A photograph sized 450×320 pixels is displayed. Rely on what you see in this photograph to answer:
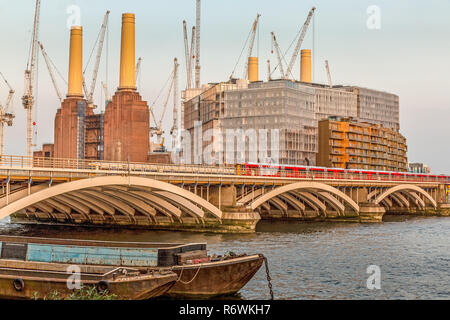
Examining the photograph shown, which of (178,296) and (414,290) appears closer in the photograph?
(178,296)

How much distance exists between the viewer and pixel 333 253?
178 ft

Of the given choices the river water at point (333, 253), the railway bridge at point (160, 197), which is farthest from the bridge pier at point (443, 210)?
the river water at point (333, 253)

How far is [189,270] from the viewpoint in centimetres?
3014

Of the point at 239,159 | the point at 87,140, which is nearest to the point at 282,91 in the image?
the point at 239,159

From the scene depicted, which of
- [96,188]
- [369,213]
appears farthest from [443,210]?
[96,188]

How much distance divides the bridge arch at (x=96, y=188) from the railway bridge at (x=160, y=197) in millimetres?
79

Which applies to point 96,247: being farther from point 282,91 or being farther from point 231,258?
point 282,91

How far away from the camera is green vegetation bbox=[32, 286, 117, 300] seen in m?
Result: 26.3

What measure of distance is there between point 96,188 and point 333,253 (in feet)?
77.2

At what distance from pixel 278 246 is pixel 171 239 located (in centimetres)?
1116

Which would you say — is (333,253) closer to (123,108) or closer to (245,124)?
(123,108)

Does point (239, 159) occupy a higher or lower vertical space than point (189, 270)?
higher

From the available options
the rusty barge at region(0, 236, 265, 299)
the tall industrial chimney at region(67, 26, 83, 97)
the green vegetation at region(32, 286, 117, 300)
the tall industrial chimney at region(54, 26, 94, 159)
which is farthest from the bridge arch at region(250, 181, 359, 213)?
the tall industrial chimney at region(54, 26, 94, 159)

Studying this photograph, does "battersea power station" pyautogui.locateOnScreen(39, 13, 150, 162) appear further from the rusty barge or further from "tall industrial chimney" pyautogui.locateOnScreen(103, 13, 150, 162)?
the rusty barge
